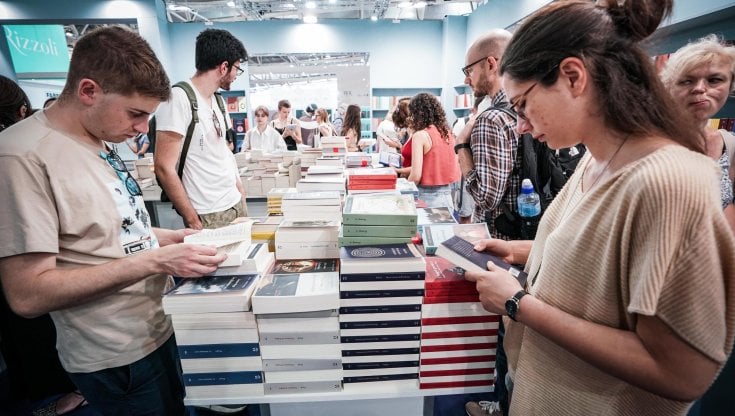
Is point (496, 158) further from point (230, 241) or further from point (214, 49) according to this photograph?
point (214, 49)

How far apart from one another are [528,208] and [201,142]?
1.81 meters

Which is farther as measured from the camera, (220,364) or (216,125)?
(216,125)

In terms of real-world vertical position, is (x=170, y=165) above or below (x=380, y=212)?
above

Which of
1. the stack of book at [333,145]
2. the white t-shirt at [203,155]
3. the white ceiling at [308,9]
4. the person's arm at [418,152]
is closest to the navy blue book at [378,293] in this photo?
the white t-shirt at [203,155]

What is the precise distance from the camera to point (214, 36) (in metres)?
2.09

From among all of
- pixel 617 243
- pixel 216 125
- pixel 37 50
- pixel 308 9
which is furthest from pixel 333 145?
pixel 37 50

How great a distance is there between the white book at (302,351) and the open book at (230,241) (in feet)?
0.87

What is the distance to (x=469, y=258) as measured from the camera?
981 millimetres

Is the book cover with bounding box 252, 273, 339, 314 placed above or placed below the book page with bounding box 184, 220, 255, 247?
below

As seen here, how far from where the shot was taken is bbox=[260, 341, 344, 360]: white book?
102cm

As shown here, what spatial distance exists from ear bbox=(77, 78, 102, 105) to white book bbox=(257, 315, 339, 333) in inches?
30.0

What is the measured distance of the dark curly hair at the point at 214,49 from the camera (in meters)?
2.06

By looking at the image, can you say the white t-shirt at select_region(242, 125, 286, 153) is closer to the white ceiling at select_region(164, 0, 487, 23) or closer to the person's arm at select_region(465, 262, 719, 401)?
the white ceiling at select_region(164, 0, 487, 23)

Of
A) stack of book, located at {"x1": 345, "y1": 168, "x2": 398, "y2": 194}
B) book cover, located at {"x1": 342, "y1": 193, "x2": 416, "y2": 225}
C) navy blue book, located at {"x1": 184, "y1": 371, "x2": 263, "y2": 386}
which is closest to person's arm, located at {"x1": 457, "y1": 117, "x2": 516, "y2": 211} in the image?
stack of book, located at {"x1": 345, "y1": 168, "x2": 398, "y2": 194}
